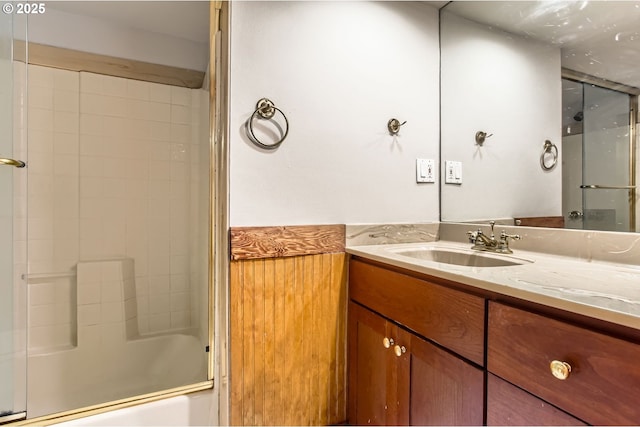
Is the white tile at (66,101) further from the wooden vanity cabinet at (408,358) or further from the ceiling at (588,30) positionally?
the ceiling at (588,30)

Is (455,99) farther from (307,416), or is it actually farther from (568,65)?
(307,416)

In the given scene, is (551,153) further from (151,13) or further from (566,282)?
(151,13)

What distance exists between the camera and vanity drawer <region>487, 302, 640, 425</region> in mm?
482

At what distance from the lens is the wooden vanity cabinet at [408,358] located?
0.75 metres

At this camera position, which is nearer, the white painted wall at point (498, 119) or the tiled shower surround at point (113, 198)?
the white painted wall at point (498, 119)

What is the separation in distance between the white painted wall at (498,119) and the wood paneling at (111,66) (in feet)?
5.44

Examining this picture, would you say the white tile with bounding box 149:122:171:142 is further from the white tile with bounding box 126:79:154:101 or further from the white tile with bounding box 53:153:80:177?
the white tile with bounding box 53:153:80:177

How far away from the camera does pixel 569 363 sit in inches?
21.5

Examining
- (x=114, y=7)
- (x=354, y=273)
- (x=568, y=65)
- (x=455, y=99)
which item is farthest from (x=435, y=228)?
(x=114, y=7)

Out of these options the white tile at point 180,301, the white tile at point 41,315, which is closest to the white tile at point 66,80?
the white tile at point 41,315

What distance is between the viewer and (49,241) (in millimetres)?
1827

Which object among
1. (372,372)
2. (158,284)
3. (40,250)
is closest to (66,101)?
(40,250)

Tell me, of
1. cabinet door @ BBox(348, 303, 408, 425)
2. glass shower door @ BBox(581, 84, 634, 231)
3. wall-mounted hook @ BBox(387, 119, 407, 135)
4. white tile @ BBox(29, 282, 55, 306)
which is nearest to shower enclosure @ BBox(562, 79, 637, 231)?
glass shower door @ BBox(581, 84, 634, 231)

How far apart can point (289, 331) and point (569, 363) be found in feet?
2.87
